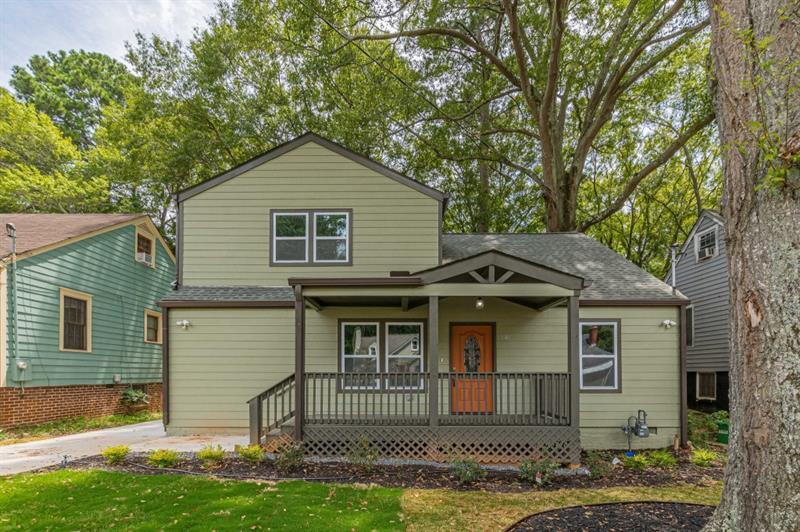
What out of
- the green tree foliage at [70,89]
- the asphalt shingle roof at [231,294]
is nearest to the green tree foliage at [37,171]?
the green tree foliage at [70,89]

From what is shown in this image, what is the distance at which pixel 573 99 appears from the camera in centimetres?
Result: 1727

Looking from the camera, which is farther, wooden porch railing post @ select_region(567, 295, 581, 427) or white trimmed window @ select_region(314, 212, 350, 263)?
white trimmed window @ select_region(314, 212, 350, 263)

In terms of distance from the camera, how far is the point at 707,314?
13.3m

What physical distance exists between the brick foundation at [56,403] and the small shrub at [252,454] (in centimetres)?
634

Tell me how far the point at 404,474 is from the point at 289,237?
565cm

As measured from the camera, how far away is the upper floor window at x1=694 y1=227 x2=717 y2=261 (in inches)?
519

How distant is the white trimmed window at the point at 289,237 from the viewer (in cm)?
1013

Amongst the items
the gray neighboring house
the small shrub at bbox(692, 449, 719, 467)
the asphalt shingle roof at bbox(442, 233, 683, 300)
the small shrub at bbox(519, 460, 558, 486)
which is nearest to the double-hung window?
the asphalt shingle roof at bbox(442, 233, 683, 300)

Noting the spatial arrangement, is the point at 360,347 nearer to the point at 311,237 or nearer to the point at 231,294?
the point at 311,237

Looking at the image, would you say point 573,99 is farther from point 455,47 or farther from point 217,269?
point 217,269

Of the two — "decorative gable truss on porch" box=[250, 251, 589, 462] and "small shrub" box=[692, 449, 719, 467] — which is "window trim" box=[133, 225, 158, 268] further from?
"small shrub" box=[692, 449, 719, 467]

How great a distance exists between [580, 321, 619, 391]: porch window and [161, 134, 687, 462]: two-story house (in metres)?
0.03

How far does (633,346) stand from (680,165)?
1544 cm

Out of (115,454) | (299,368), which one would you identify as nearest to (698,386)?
(299,368)
